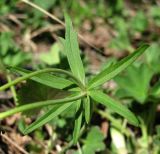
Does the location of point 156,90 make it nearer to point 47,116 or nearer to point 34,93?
point 34,93

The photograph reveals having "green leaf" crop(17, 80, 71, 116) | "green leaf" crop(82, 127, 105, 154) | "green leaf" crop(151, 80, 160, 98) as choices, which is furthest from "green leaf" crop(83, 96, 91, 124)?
"green leaf" crop(151, 80, 160, 98)

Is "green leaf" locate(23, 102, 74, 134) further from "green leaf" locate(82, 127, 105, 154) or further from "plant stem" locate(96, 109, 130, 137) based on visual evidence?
"plant stem" locate(96, 109, 130, 137)

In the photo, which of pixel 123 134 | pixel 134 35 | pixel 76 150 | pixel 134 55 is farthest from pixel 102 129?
pixel 134 35

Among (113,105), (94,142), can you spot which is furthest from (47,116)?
(94,142)

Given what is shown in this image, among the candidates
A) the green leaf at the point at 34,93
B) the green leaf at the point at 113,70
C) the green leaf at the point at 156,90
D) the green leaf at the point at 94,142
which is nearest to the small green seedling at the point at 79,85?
the green leaf at the point at 113,70

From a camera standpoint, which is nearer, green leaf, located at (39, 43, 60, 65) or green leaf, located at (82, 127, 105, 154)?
green leaf, located at (82, 127, 105, 154)

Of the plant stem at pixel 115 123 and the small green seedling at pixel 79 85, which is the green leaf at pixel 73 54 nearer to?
the small green seedling at pixel 79 85
